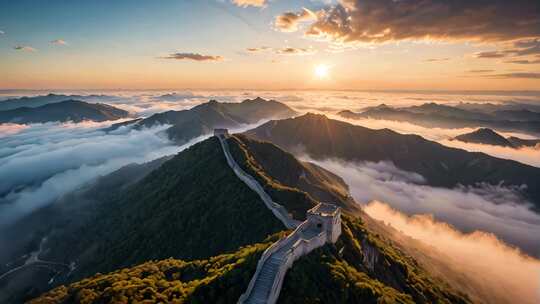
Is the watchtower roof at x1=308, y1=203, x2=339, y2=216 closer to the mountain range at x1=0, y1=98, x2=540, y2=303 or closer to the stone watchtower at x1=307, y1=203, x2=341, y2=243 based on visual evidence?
the stone watchtower at x1=307, y1=203, x2=341, y2=243

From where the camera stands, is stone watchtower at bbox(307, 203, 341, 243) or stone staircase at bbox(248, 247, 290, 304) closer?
stone staircase at bbox(248, 247, 290, 304)

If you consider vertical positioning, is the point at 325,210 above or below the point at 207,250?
above

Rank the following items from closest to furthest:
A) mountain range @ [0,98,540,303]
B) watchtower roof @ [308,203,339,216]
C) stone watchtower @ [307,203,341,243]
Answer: mountain range @ [0,98,540,303], stone watchtower @ [307,203,341,243], watchtower roof @ [308,203,339,216]

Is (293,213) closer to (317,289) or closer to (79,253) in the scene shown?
(317,289)

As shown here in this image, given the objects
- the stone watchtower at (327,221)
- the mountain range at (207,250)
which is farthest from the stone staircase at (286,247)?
the mountain range at (207,250)

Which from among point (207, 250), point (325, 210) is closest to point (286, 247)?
point (325, 210)

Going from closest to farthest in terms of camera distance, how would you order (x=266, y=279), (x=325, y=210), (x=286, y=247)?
(x=266, y=279), (x=286, y=247), (x=325, y=210)

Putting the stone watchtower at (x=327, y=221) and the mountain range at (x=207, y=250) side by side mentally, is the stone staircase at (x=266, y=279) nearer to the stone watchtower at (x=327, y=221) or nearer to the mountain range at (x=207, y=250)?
the mountain range at (x=207, y=250)

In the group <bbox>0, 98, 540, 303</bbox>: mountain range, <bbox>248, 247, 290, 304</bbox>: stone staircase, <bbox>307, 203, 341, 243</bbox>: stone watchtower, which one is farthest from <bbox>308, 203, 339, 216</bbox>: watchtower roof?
<bbox>248, 247, 290, 304</bbox>: stone staircase

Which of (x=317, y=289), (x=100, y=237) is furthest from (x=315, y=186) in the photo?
(x=317, y=289)

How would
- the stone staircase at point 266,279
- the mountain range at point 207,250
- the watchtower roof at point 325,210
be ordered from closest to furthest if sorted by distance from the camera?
the stone staircase at point 266,279 < the mountain range at point 207,250 < the watchtower roof at point 325,210

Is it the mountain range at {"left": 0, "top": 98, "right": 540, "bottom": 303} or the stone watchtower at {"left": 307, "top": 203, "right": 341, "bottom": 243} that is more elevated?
the stone watchtower at {"left": 307, "top": 203, "right": 341, "bottom": 243}

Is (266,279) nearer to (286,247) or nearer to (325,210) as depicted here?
(286,247)
